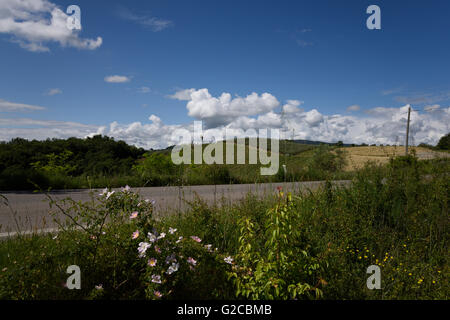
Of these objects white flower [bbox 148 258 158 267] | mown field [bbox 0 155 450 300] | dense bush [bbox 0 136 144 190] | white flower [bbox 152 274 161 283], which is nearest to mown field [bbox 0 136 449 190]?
dense bush [bbox 0 136 144 190]

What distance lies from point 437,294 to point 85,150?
2328cm

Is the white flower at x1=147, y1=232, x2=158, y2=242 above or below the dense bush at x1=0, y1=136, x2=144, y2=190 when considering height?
below

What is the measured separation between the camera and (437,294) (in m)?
2.79

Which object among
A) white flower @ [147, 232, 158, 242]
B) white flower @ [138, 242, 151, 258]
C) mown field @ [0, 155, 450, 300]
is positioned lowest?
mown field @ [0, 155, 450, 300]

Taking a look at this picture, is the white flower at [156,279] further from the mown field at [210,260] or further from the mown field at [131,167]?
the mown field at [131,167]

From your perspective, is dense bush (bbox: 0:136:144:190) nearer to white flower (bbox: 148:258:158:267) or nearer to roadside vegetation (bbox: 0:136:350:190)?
roadside vegetation (bbox: 0:136:350:190)

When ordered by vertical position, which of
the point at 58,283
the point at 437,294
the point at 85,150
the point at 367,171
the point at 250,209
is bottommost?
the point at 437,294

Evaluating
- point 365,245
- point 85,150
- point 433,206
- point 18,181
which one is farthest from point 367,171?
point 85,150

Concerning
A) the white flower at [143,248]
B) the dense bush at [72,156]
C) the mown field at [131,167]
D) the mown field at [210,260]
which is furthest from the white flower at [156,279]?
the dense bush at [72,156]

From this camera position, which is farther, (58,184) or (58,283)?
(58,184)

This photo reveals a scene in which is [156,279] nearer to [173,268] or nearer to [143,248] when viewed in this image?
[173,268]
